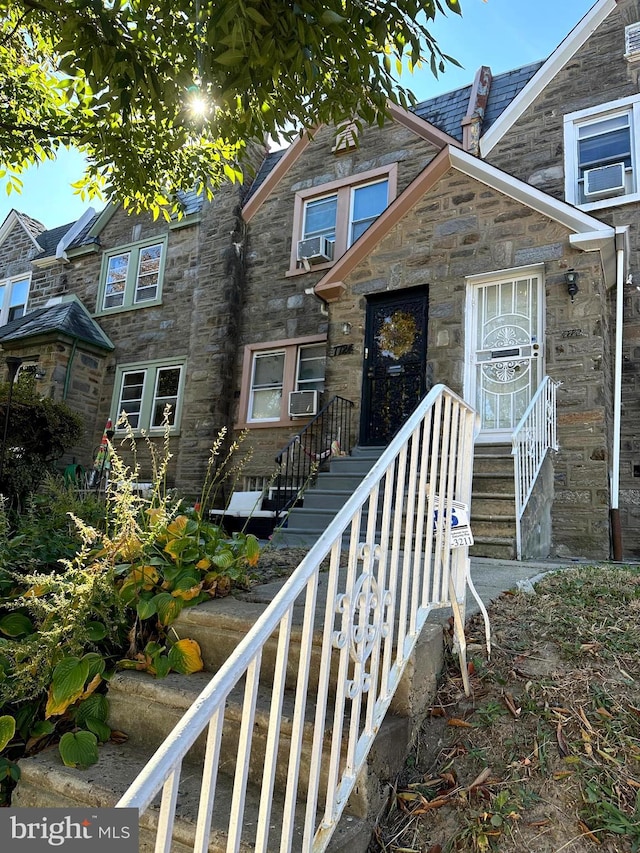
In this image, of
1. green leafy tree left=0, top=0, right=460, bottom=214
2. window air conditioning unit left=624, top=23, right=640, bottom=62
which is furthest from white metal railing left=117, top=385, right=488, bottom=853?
window air conditioning unit left=624, top=23, right=640, bottom=62

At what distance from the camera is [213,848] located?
1.54m

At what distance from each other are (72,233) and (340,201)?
7.82m

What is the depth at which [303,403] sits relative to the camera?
978 centimetres

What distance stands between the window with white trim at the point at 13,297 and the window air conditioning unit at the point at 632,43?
13801 mm

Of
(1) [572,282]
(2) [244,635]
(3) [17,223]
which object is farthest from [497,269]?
(3) [17,223]

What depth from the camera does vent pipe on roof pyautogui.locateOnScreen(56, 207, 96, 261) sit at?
14203 mm

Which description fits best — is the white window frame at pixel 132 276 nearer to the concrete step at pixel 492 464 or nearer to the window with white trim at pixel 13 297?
the window with white trim at pixel 13 297

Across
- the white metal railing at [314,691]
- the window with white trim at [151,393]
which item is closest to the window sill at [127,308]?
the window with white trim at [151,393]

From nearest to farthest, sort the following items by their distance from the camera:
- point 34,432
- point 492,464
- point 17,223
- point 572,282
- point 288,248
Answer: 1. point 492,464
2. point 572,282
3. point 34,432
4. point 288,248
5. point 17,223

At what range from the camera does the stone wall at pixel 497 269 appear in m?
6.17

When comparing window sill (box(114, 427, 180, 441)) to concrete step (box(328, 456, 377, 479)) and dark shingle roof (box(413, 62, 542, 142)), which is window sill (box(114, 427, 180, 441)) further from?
dark shingle roof (box(413, 62, 542, 142))

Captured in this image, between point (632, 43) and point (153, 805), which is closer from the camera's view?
point (153, 805)

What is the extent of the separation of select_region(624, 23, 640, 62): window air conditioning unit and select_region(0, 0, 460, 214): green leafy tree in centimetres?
554

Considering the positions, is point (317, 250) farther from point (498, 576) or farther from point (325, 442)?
point (498, 576)
